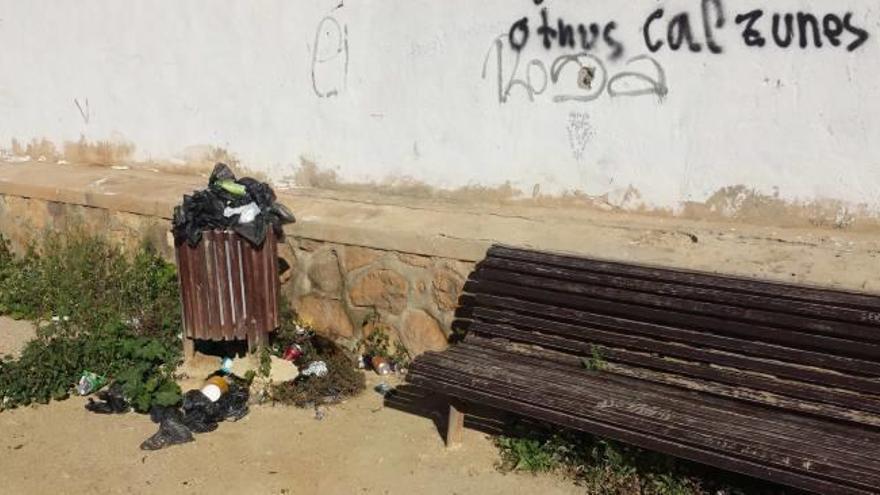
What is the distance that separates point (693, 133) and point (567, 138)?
723 millimetres

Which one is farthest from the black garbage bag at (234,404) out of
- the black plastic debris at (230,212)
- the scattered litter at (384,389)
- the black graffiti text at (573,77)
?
the black graffiti text at (573,77)

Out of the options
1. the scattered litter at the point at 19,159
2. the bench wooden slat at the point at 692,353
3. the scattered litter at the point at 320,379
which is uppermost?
the scattered litter at the point at 19,159

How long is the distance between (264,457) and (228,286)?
1.10 metres

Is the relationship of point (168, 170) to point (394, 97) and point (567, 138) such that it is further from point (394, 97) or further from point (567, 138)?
point (567, 138)

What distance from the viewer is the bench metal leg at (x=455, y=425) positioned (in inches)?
172

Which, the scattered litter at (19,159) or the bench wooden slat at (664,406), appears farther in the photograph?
the scattered litter at (19,159)

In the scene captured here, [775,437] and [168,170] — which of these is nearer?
[775,437]

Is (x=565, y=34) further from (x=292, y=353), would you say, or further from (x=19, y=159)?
(x=19, y=159)

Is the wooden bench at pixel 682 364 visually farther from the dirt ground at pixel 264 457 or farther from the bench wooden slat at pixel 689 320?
the dirt ground at pixel 264 457

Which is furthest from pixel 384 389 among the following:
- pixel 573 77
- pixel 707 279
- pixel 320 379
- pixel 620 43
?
pixel 620 43

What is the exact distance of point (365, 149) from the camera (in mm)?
5953

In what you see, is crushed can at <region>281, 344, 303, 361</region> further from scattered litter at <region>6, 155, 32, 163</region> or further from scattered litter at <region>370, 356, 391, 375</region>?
scattered litter at <region>6, 155, 32, 163</region>

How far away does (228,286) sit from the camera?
16.8 ft

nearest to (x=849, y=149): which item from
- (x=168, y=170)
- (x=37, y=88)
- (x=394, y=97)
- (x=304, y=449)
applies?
(x=394, y=97)
